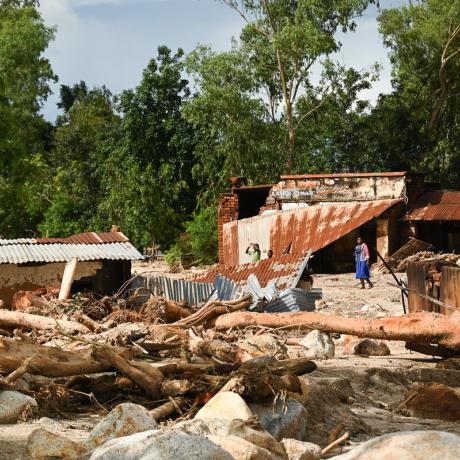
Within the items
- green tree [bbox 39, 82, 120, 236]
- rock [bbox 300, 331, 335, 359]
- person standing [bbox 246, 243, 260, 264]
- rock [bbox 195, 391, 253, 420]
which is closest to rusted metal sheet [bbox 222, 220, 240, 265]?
person standing [bbox 246, 243, 260, 264]

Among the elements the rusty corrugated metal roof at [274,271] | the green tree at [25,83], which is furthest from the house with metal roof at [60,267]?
the green tree at [25,83]

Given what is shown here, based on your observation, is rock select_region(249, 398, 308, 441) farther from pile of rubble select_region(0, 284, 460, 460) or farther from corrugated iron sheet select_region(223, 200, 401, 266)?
corrugated iron sheet select_region(223, 200, 401, 266)

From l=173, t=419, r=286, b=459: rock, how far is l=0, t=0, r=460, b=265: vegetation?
25778 mm

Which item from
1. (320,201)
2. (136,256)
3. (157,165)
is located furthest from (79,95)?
(136,256)

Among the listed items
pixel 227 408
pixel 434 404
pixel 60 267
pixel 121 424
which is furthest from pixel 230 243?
pixel 121 424

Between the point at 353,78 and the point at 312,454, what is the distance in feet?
104

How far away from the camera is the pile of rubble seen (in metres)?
5.82

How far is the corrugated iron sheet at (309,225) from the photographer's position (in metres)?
25.7

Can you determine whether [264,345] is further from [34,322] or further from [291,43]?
[291,43]

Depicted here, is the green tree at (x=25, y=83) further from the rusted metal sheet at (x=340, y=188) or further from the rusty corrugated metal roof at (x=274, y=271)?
the rusty corrugated metal roof at (x=274, y=271)

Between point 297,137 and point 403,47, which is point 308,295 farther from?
point 403,47

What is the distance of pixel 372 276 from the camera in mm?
24797

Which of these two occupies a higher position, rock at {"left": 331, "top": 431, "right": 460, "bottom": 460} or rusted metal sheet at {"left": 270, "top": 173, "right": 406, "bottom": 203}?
rusted metal sheet at {"left": 270, "top": 173, "right": 406, "bottom": 203}

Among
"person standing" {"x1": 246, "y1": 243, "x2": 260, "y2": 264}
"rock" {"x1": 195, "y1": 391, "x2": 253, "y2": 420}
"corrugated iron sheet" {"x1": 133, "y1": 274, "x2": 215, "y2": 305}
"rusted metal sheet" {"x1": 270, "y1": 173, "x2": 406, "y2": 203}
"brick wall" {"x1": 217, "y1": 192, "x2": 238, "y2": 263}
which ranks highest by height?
"rusted metal sheet" {"x1": 270, "y1": 173, "x2": 406, "y2": 203}
